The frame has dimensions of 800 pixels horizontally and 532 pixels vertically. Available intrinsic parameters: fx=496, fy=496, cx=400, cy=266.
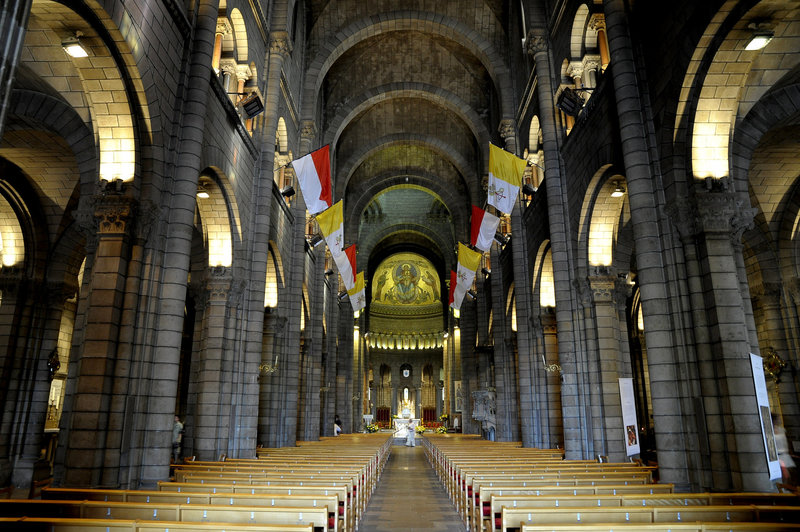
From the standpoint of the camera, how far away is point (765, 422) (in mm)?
7906

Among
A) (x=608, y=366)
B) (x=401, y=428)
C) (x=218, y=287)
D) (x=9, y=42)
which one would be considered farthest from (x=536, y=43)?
(x=401, y=428)

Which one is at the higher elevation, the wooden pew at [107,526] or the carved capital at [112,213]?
the carved capital at [112,213]

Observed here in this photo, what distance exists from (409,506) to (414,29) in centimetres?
2318

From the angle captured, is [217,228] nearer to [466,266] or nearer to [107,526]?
[466,266]

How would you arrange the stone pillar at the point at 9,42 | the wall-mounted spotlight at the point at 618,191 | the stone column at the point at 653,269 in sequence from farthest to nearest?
the wall-mounted spotlight at the point at 618,191, the stone column at the point at 653,269, the stone pillar at the point at 9,42

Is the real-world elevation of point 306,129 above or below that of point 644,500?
above

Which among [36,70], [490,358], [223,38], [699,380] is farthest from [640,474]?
[490,358]

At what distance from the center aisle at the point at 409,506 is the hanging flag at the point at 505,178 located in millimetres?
8026

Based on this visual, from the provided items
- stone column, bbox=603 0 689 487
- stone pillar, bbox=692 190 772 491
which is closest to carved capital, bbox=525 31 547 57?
stone column, bbox=603 0 689 487

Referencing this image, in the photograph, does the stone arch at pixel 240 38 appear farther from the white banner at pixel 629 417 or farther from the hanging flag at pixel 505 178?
the white banner at pixel 629 417

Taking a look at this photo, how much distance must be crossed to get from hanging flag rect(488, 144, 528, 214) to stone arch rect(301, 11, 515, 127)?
9898 mm

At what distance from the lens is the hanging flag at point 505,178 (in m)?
14.4

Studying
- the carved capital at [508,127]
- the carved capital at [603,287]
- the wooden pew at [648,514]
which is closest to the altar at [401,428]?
the carved capital at [508,127]

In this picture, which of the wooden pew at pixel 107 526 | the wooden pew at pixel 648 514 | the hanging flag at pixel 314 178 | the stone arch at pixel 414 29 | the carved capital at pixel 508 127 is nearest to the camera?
the wooden pew at pixel 107 526
